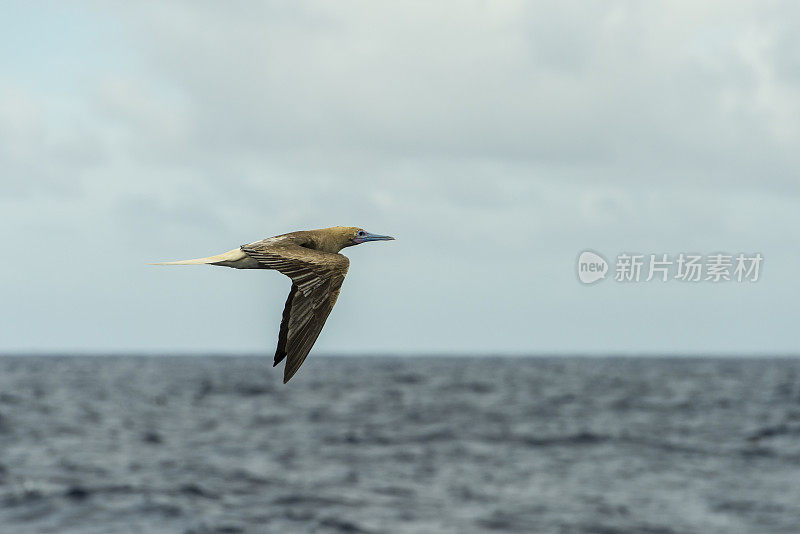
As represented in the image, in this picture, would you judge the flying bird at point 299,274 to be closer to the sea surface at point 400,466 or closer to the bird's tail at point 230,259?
the bird's tail at point 230,259

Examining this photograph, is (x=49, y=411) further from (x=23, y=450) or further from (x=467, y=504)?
(x=467, y=504)

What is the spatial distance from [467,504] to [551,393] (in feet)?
235

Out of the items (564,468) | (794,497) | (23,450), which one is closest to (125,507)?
(23,450)

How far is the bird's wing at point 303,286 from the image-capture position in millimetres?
4648

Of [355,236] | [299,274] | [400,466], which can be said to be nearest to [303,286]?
[299,274]

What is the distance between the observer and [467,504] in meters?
41.3

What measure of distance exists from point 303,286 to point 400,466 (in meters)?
47.5

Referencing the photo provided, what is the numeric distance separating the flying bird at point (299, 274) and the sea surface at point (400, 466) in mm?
31907

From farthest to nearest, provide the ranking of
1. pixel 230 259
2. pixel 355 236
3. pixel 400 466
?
pixel 400 466 < pixel 355 236 < pixel 230 259

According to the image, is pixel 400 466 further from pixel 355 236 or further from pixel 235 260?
pixel 235 260

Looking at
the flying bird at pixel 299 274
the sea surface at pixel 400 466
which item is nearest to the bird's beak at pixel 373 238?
the flying bird at pixel 299 274

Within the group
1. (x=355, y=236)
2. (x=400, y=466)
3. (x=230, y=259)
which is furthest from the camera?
Result: (x=400, y=466)

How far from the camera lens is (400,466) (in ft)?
167

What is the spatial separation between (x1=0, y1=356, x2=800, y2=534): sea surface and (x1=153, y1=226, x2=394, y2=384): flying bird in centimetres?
3191
